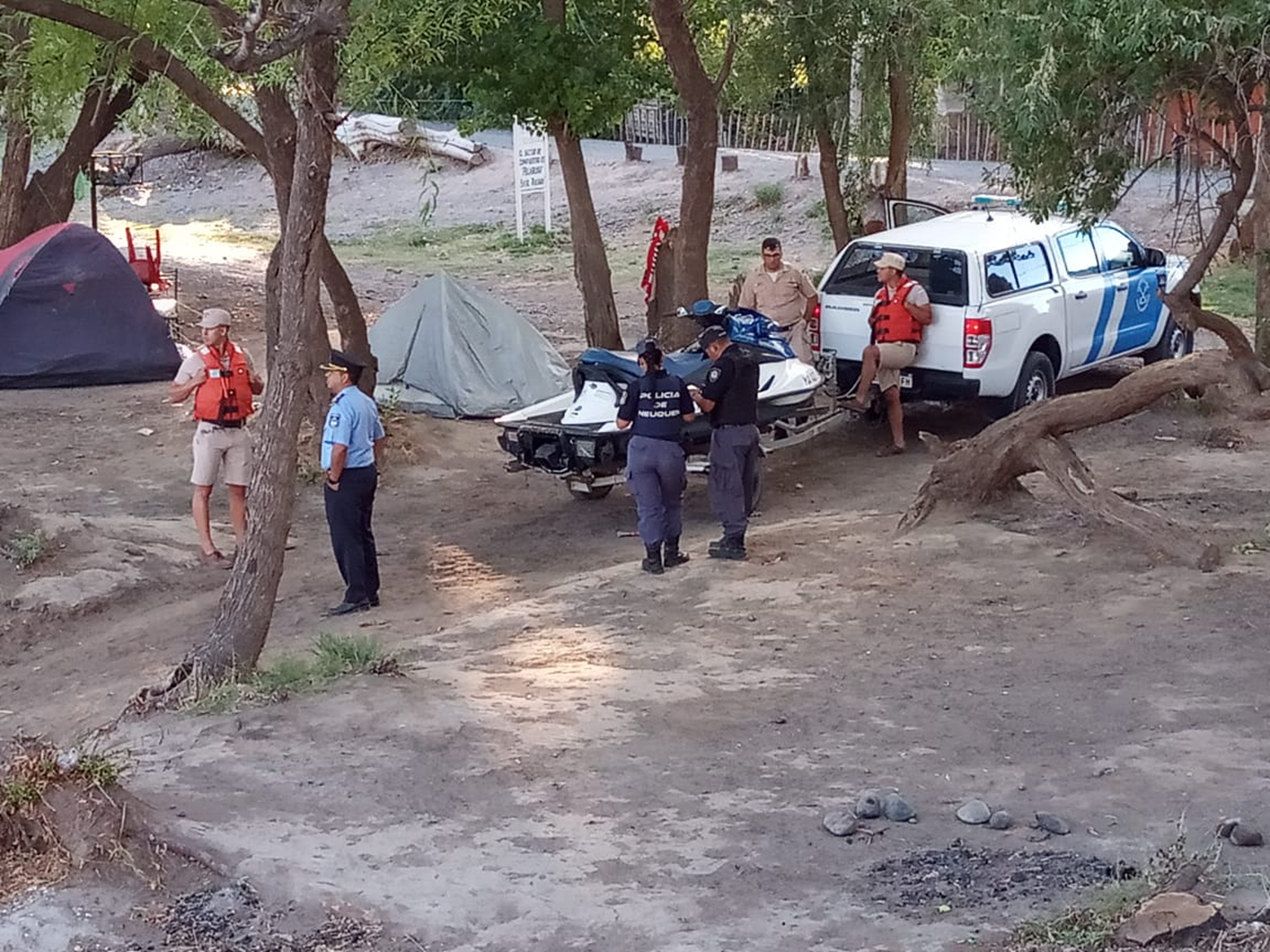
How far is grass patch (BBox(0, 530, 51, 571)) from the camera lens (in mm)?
11141

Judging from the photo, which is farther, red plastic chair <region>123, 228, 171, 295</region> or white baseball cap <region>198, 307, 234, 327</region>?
red plastic chair <region>123, 228, 171, 295</region>

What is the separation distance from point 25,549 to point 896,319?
6539 millimetres

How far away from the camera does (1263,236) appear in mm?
12734

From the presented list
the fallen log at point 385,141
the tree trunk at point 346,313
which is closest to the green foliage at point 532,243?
the fallen log at point 385,141

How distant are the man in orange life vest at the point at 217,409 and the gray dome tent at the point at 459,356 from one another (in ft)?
14.1

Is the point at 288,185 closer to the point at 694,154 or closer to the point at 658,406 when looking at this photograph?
the point at 658,406

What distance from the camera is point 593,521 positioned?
1221cm

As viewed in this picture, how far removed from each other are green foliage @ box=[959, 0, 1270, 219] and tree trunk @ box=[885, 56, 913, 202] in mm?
8086

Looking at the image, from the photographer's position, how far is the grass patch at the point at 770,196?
31.1 metres

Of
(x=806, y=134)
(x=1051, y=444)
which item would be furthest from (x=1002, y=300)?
(x=806, y=134)

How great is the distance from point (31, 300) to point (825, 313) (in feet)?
26.6

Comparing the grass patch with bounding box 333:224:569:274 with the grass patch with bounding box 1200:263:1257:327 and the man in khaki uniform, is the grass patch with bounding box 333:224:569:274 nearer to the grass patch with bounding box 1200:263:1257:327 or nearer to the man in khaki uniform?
the grass patch with bounding box 1200:263:1257:327

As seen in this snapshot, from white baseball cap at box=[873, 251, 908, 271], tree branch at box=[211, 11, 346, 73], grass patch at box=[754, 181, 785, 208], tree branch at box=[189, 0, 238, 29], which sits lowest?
white baseball cap at box=[873, 251, 908, 271]

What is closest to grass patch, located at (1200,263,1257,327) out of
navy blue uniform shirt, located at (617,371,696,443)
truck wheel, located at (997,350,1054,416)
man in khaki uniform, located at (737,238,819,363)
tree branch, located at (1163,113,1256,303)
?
truck wheel, located at (997,350,1054,416)
